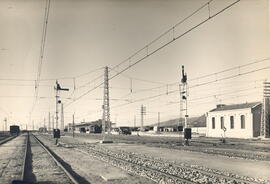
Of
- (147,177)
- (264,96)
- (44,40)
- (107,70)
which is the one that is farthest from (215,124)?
(147,177)

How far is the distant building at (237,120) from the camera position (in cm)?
5476

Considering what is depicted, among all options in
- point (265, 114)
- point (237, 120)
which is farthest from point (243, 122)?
point (265, 114)

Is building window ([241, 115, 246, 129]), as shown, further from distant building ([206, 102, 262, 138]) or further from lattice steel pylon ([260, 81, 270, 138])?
lattice steel pylon ([260, 81, 270, 138])

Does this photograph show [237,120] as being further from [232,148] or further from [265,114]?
[232,148]

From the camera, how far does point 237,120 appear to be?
58156 millimetres

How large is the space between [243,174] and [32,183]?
8.79m

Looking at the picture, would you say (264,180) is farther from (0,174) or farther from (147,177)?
(0,174)

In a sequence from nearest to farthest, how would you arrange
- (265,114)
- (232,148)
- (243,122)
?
(232,148) < (265,114) < (243,122)

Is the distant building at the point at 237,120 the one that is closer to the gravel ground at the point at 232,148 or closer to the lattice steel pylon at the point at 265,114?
the lattice steel pylon at the point at 265,114

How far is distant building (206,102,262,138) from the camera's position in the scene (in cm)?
5476

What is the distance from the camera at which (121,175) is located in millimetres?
15570

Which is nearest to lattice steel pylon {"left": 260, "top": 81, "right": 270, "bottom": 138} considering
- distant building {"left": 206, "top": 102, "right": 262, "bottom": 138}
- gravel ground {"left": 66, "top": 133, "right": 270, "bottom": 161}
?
distant building {"left": 206, "top": 102, "right": 262, "bottom": 138}

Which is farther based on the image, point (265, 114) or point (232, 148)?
point (265, 114)

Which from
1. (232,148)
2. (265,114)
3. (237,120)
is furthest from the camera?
(237,120)
